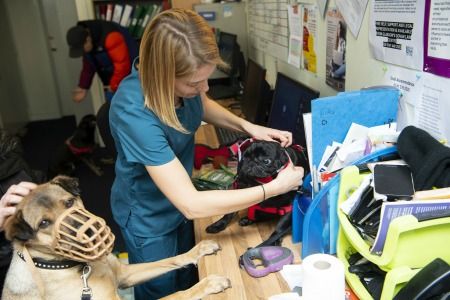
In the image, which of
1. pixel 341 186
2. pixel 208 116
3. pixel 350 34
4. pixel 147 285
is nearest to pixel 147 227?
pixel 147 285

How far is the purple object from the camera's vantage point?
1.15 meters

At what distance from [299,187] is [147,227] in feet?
1.84

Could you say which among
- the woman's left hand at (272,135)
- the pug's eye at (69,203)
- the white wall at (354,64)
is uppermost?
the white wall at (354,64)

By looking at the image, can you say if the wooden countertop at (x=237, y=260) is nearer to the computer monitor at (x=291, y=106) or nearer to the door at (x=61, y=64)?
the computer monitor at (x=291, y=106)

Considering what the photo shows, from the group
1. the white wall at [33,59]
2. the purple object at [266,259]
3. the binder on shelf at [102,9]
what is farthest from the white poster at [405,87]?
the white wall at [33,59]

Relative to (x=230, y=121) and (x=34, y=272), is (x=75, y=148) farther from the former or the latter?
(x=34, y=272)

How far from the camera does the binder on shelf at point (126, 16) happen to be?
395cm

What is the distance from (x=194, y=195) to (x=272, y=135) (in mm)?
460

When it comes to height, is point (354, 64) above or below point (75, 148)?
above

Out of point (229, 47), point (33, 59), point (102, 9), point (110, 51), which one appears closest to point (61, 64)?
point (33, 59)

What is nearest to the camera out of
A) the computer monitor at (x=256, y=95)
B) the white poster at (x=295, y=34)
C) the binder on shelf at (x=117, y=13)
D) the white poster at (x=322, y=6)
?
the white poster at (x=322, y=6)

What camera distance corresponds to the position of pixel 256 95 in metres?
2.43

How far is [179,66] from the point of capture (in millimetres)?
1145

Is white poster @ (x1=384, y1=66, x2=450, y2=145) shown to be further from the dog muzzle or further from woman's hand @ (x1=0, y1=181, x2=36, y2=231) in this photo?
woman's hand @ (x1=0, y1=181, x2=36, y2=231)
